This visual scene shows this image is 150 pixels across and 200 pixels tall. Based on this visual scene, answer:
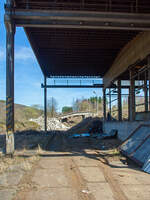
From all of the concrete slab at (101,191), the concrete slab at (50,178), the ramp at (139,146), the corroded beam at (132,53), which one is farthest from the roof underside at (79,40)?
the concrete slab at (101,191)

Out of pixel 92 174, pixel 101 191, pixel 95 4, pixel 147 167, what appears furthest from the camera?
pixel 95 4

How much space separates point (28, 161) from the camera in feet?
26.6

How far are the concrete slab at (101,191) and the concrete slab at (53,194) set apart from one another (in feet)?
1.41

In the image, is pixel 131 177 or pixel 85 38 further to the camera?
pixel 85 38

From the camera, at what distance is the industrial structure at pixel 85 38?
33.1 feet

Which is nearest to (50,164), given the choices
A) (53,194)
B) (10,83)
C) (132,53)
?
(53,194)

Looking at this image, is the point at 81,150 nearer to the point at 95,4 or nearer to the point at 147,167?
the point at 147,167

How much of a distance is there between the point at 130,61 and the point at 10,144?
10.4 meters

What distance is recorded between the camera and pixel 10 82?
9.74m

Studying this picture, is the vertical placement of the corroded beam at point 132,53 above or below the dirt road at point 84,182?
above

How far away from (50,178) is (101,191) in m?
1.69

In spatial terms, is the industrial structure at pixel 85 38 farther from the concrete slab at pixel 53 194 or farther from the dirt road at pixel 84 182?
the concrete slab at pixel 53 194

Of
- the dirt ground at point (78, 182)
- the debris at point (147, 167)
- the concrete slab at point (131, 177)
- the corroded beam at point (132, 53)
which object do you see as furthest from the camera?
the corroded beam at point (132, 53)

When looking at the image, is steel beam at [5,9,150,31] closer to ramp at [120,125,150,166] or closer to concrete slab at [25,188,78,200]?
ramp at [120,125,150,166]
